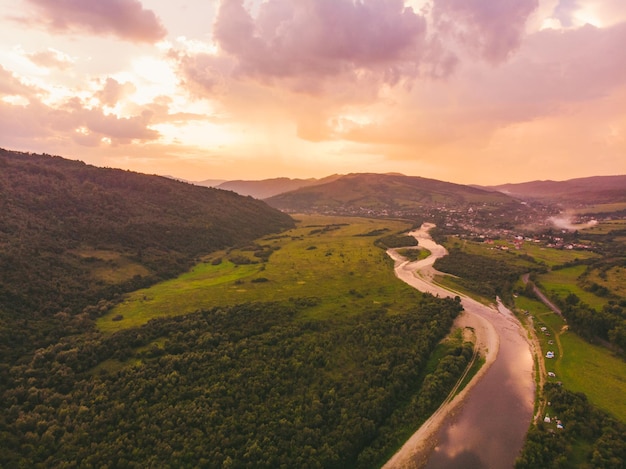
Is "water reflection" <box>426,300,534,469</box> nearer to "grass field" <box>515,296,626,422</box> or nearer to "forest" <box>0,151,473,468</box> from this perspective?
"forest" <box>0,151,473,468</box>

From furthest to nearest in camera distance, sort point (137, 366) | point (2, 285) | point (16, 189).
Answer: point (16, 189)
point (2, 285)
point (137, 366)

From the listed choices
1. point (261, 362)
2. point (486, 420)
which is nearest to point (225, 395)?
point (261, 362)

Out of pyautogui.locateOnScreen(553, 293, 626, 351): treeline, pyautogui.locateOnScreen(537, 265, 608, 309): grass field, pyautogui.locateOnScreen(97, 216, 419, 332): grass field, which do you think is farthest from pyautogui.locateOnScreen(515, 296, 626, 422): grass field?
pyautogui.locateOnScreen(97, 216, 419, 332): grass field

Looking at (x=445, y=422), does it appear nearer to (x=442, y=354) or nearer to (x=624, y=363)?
(x=442, y=354)

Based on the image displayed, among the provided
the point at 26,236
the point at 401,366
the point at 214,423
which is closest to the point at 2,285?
the point at 26,236

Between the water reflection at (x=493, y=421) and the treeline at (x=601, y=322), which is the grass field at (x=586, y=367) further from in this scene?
the water reflection at (x=493, y=421)

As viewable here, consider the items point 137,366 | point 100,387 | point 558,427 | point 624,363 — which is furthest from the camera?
point 624,363

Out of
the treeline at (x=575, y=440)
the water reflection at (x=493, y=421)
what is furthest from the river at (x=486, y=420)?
the treeline at (x=575, y=440)
